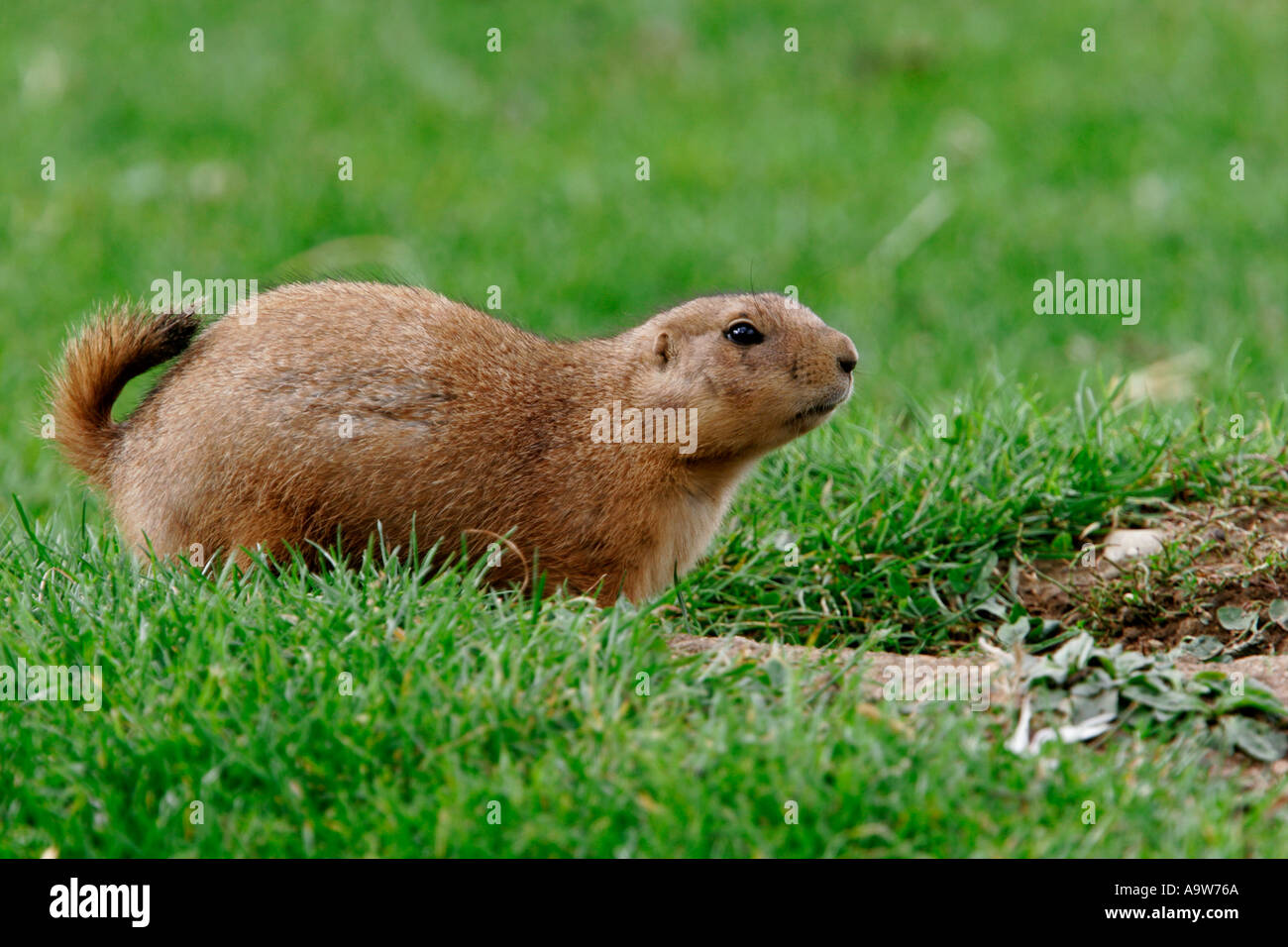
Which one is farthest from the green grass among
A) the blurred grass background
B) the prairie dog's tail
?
the prairie dog's tail

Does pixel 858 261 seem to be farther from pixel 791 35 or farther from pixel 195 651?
pixel 195 651

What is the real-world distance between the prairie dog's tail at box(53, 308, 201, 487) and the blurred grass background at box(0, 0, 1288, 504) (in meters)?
1.61

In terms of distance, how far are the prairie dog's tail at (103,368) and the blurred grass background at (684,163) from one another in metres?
1.61

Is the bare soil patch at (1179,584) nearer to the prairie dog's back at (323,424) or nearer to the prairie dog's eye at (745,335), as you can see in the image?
the prairie dog's eye at (745,335)

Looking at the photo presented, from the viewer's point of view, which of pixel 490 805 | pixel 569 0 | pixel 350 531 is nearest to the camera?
pixel 490 805

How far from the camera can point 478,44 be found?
1340 cm

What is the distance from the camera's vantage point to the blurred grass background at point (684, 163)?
31.5 ft

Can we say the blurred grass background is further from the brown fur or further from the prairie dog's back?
the prairie dog's back

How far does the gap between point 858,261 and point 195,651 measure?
6.78m

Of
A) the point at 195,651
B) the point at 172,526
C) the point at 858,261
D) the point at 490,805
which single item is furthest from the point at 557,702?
the point at 858,261

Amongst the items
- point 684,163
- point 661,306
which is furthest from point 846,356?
point 684,163

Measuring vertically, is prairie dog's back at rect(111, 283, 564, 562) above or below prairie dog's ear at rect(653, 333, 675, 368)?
below

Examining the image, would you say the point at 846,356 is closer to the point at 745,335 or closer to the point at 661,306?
the point at 745,335

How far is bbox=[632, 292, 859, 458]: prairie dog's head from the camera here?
5.43 metres
